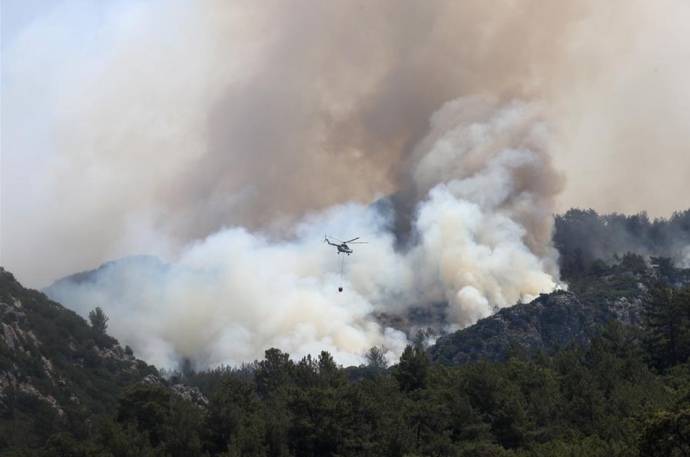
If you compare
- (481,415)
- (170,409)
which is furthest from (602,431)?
(170,409)

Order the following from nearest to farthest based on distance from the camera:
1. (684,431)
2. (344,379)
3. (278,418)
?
(684,431)
(278,418)
(344,379)

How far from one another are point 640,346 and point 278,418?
80596 mm

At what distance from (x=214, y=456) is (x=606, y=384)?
5636 centimetres

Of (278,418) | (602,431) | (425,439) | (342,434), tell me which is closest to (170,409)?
(278,418)

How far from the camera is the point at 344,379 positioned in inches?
5217

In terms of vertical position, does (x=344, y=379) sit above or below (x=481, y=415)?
above

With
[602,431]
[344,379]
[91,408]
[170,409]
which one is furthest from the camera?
[91,408]

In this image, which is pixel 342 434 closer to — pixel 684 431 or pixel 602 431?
pixel 602 431

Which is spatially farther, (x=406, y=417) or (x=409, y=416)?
(x=406, y=417)

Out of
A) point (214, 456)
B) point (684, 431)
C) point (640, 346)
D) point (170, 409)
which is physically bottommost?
point (684, 431)

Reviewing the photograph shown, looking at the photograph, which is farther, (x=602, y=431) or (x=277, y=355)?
(x=277, y=355)

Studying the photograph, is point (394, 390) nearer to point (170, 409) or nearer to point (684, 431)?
point (170, 409)

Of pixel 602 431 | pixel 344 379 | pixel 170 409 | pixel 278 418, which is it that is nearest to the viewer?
pixel 602 431

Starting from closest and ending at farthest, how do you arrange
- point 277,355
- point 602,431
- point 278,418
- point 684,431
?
point 684,431, point 602,431, point 278,418, point 277,355
